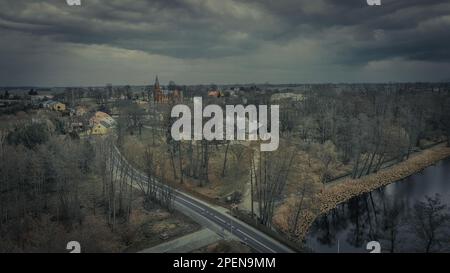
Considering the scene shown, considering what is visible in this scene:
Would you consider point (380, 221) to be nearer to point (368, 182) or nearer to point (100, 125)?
point (368, 182)

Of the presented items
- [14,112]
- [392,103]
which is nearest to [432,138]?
[392,103]

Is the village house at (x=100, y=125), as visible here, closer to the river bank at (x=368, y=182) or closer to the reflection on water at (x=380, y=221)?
the river bank at (x=368, y=182)

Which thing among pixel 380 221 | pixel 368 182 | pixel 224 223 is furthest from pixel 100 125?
pixel 380 221

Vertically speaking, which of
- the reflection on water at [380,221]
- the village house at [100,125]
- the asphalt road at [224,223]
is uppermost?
the village house at [100,125]

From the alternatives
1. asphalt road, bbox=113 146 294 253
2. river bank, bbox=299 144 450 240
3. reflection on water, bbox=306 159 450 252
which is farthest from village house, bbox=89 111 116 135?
reflection on water, bbox=306 159 450 252

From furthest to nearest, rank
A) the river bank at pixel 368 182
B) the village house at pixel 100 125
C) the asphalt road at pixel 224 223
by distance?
the village house at pixel 100 125, the river bank at pixel 368 182, the asphalt road at pixel 224 223

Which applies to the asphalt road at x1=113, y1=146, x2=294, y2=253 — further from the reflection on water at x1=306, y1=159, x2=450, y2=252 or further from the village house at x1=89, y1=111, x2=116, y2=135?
the village house at x1=89, y1=111, x2=116, y2=135

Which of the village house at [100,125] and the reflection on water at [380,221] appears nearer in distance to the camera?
the reflection on water at [380,221]

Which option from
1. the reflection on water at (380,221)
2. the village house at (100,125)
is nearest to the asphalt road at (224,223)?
the reflection on water at (380,221)
